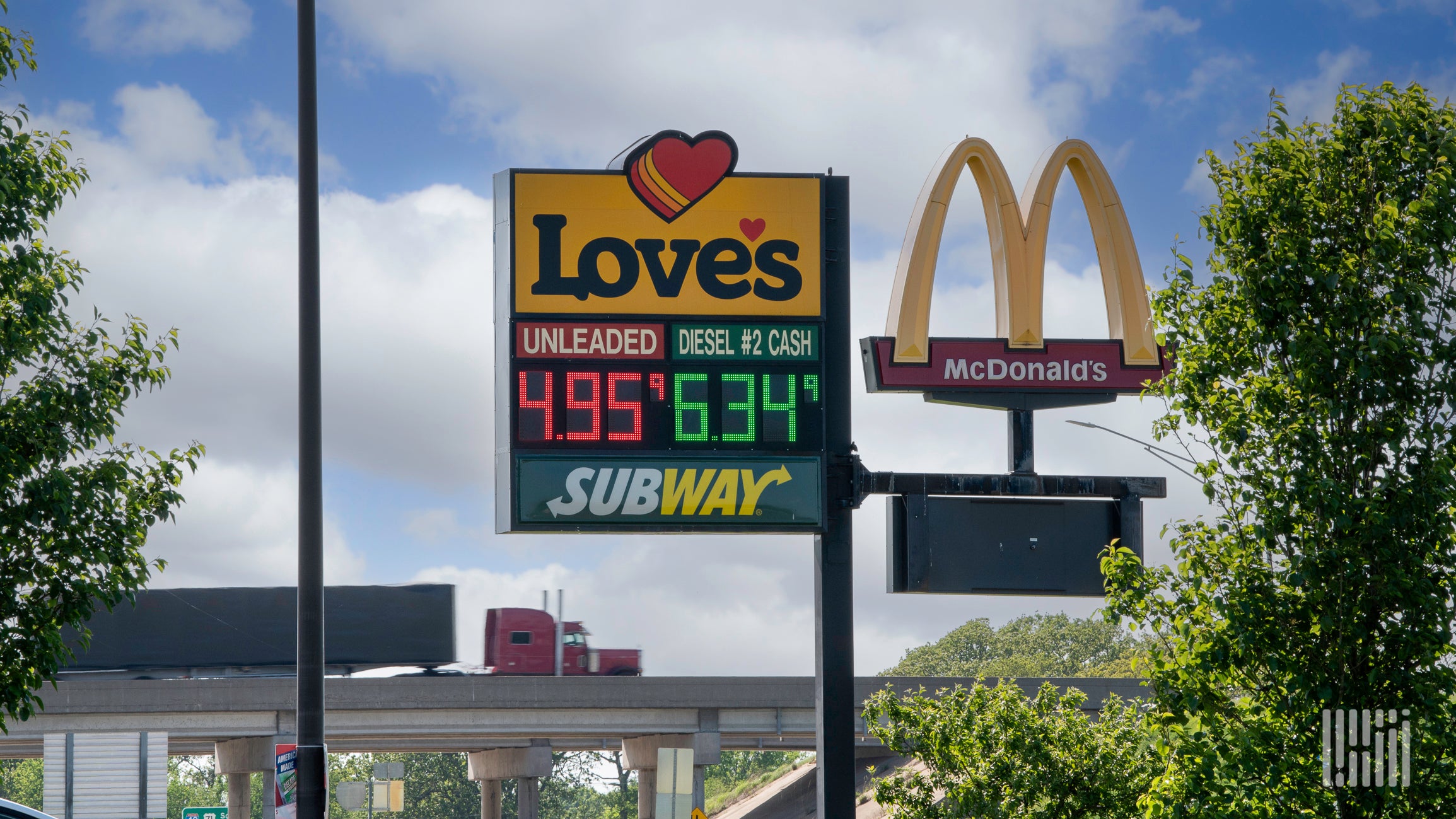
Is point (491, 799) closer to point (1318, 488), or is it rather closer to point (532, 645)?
point (532, 645)

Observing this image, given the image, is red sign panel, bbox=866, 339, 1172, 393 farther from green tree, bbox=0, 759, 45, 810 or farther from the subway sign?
green tree, bbox=0, 759, 45, 810

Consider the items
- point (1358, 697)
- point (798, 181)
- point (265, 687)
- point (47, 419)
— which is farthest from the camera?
point (265, 687)

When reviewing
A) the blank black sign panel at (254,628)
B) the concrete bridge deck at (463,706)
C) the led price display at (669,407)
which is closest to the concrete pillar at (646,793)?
the concrete bridge deck at (463,706)

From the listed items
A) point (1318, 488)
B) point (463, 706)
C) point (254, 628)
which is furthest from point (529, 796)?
point (1318, 488)

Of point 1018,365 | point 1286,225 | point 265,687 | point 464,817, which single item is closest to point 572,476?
point 1018,365

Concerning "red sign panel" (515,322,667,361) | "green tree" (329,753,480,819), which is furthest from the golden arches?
"green tree" (329,753,480,819)

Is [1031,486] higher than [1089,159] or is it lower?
lower

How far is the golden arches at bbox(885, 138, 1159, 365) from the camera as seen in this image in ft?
57.2

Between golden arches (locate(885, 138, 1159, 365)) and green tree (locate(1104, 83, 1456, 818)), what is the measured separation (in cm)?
687

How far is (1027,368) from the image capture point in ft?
57.1

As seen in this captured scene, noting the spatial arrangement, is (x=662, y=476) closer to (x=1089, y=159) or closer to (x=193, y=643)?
(x=1089, y=159)

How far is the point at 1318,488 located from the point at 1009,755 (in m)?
8.29

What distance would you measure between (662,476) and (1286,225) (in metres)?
7.67

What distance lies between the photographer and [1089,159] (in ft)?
62.3
